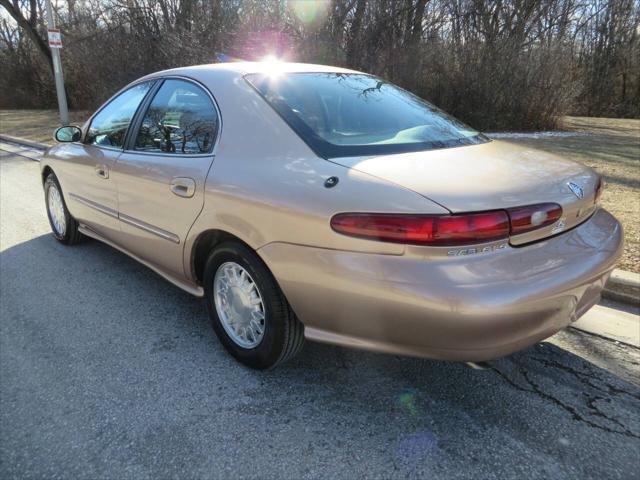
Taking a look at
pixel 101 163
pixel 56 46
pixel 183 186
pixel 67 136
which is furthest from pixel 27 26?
pixel 183 186

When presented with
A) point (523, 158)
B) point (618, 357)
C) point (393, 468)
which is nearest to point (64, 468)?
point (393, 468)

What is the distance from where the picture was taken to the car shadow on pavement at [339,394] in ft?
7.41

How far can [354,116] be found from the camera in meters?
2.93

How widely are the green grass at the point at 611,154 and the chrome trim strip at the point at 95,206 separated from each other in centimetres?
395

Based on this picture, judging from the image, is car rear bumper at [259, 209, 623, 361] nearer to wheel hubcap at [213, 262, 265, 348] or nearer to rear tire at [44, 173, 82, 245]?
wheel hubcap at [213, 262, 265, 348]

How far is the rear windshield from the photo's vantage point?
2.56 metres

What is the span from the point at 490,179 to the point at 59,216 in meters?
4.25

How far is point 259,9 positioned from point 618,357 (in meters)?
14.4

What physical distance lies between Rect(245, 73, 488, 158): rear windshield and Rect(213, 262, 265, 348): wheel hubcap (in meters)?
0.81

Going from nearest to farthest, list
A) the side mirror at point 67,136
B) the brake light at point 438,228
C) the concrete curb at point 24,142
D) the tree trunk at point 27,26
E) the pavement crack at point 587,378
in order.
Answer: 1. the brake light at point 438,228
2. the pavement crack at point 587,378
3. the side mirror at point 67,136
4. the concrete curb at point 24,142
5. the tree trunk at point 27,26

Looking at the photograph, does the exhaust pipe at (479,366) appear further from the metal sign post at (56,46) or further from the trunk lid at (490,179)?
the metal sign post at (56,46)

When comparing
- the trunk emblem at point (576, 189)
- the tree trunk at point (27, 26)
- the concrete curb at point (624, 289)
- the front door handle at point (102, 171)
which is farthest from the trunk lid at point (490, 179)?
the tree trunk at point (27, 26)

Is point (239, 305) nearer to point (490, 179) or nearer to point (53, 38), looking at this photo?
point (490, 179)

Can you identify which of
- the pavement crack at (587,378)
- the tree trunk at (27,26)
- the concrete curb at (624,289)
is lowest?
the pavement crack at (587,378)
